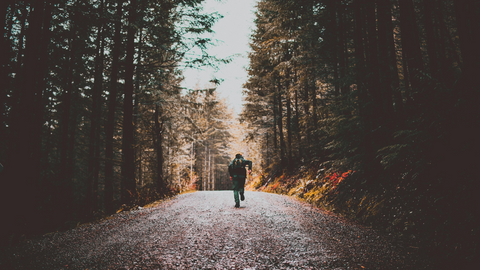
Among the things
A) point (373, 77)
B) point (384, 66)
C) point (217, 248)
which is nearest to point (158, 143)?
point (217, 248)

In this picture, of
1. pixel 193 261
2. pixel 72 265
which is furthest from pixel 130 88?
pixel 193 261

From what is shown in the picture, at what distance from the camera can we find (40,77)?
7172mm

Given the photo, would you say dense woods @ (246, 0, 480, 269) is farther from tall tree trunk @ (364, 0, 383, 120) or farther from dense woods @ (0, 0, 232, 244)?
dense woods @ (0, 0, 232, 244)

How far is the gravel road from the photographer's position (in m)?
3.05

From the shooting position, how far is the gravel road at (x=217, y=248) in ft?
10.0

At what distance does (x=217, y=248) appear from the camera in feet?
11.8

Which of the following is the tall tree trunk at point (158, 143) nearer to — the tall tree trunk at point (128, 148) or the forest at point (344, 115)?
the forest at point (344, 115)

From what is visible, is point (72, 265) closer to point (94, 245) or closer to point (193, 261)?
point (94, 245)

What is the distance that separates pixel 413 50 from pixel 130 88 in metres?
10.3

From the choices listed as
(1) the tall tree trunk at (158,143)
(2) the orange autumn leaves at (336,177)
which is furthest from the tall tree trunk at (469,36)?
(1) the tall tree trunk at (158,143)

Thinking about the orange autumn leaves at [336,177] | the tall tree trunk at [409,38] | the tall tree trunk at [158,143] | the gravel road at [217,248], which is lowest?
the gravel road at [217,248]

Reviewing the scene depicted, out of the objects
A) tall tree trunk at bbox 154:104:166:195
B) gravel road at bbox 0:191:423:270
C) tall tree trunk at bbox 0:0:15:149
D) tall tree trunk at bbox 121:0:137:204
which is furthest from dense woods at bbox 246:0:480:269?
tall tree trunk at bbox 0:0:15:149

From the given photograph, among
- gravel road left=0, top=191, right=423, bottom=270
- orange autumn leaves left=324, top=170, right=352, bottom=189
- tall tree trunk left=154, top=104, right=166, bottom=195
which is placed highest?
tall tree trunk left=154, top=104, right=166, bottom=195

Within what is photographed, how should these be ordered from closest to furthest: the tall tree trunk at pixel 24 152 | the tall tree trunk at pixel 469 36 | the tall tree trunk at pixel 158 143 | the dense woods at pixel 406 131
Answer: the dense woods at pixel 406 131
the tall tree trunk at pixel 469 36
the tall tree trunk at pixel 24 152
the tall tree trunk at pixel 158 143
